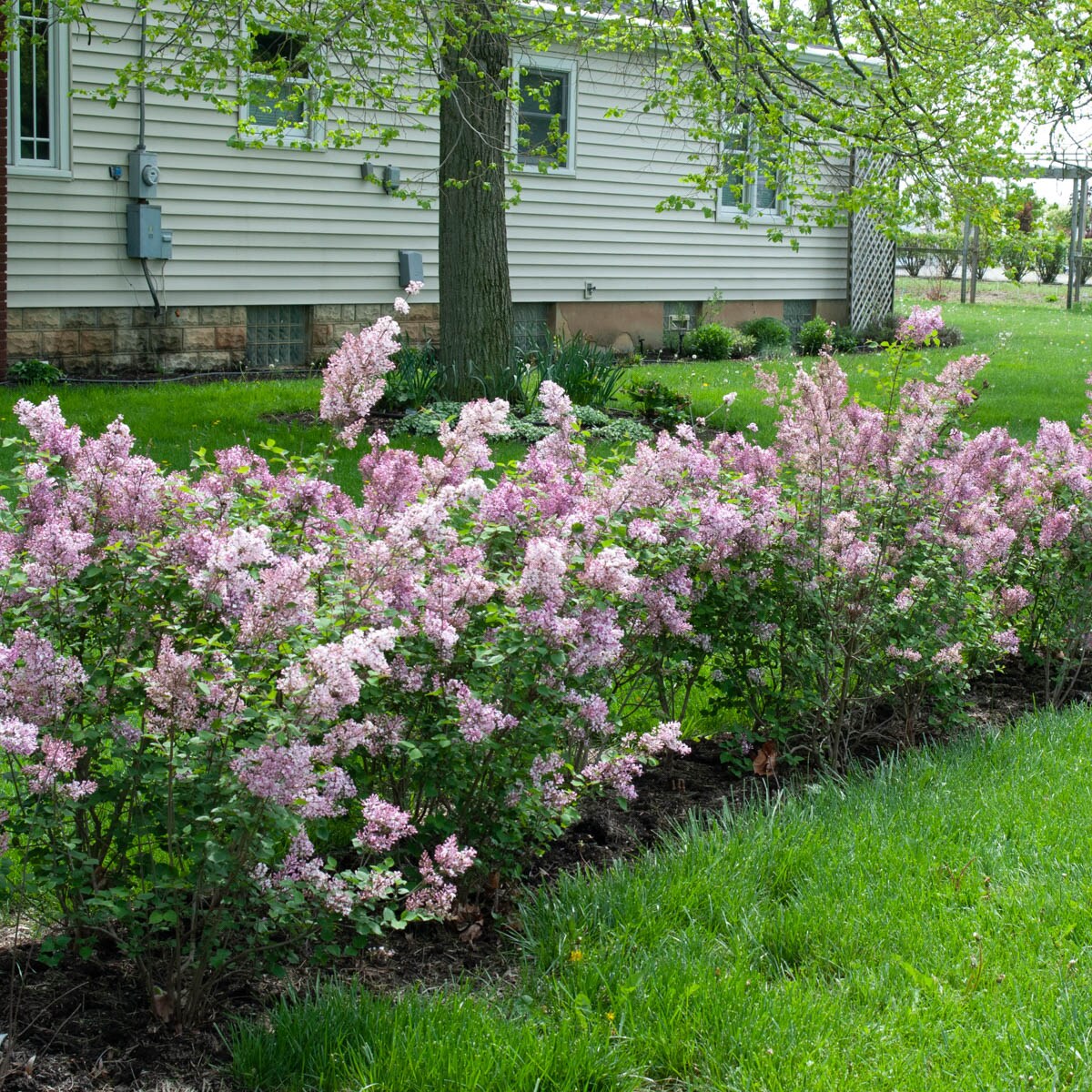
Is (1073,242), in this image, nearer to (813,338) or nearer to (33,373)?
(813,338)

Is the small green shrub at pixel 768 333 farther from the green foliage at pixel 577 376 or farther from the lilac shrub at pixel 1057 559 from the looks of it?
the lilac shrub at pixel 1057 559

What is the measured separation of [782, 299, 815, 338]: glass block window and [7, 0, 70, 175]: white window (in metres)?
12.7

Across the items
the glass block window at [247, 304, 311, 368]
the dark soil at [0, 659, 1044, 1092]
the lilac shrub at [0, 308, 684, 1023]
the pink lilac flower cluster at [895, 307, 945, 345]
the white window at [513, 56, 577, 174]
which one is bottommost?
the dark soil at [0, 659, 1044, 1092]

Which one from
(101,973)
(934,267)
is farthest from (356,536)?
(934,267)

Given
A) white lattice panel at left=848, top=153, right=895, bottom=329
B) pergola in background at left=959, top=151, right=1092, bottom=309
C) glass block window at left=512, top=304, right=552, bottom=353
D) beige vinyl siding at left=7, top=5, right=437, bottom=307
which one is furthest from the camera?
pergola in background at left=959, top=151, right=1092, bottom=309

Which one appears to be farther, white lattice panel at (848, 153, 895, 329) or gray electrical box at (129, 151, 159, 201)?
white lattice panel at (848, 153, 895, 329)

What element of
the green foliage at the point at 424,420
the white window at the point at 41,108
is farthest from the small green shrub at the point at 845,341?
the white window at the point at 41,108

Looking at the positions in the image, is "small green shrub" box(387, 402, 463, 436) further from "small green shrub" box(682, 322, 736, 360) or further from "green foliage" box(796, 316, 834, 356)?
"green foliage" box(796, 316, 834, 356)

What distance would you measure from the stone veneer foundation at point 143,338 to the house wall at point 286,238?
2 cm

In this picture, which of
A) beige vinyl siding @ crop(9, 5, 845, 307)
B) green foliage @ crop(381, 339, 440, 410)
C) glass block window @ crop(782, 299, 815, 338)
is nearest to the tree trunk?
green foliage @ crop(381, 339, 440, 410)

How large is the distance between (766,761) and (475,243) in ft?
23.0

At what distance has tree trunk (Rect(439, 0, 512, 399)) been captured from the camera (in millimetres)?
10227

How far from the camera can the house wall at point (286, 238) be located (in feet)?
42.2

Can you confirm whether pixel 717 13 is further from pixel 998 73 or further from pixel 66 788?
pixel 66 788
